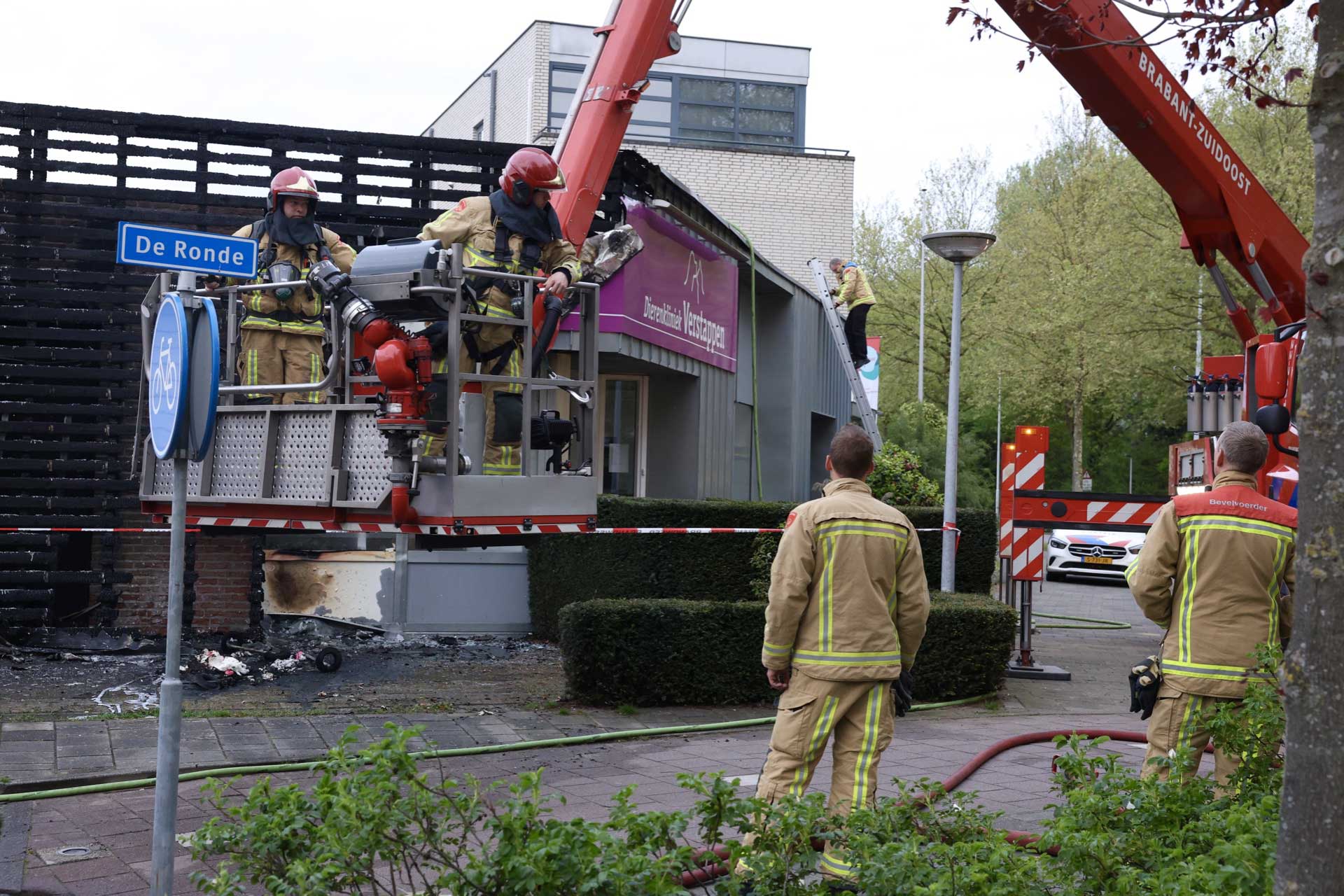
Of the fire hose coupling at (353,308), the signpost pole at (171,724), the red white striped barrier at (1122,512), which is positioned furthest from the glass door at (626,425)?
the signpost pole at (171,724)

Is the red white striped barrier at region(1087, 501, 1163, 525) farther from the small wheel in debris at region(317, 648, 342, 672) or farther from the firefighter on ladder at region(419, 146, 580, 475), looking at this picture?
the small wheel in debris at region(317, 648, 342, 672)

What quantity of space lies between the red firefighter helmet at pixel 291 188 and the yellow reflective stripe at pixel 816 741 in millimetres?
5425

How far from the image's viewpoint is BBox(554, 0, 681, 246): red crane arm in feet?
34.2

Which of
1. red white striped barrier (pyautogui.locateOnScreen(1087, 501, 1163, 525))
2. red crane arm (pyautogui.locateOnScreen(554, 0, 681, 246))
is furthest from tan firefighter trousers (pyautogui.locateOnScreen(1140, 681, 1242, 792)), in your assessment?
red crane arm (pyautogui.locateOnScreen(554, 0, 681, 246))

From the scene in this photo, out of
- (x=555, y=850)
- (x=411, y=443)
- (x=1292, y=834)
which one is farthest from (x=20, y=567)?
(x=1292, y=834)

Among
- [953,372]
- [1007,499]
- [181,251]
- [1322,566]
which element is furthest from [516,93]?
[1322,566]

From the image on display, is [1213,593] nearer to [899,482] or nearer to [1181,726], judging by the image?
[1181,726]

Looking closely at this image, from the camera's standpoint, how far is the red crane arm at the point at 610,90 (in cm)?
1044

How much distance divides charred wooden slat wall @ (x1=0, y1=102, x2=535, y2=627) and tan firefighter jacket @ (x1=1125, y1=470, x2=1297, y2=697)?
7677 mm

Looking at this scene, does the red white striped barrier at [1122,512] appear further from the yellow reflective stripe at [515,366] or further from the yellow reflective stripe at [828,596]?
the yellow reflective stripe at [828,596]

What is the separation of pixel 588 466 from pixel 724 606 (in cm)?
162

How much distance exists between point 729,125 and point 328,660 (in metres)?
30.0

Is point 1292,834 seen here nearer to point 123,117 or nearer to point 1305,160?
point 123,117

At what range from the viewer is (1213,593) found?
16.4ft
